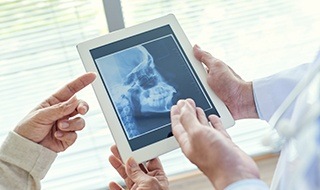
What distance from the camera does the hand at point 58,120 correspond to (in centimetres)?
94

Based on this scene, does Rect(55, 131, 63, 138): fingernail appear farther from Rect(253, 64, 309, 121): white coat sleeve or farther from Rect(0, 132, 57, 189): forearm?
Rect(253, 64, 309, 121): white coat sleeve

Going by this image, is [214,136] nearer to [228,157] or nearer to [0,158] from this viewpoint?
[228,157]

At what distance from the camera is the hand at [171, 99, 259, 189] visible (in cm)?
70

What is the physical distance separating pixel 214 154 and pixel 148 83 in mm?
294

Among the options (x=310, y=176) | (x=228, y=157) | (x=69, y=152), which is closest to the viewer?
(x=310, y=176)

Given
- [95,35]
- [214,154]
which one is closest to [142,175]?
[214,154]

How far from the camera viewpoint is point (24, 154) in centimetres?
98

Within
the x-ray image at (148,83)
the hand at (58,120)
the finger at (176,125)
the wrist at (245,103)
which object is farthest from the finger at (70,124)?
the wrist at (245,103)

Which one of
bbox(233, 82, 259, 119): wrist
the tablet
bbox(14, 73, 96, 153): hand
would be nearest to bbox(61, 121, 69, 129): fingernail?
bbox(14, 73, 96, 153): hand

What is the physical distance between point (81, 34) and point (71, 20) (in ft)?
0.19

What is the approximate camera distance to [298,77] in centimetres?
102

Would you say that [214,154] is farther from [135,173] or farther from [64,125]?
[64,125]

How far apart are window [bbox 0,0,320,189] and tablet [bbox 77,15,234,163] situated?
37 centimetres

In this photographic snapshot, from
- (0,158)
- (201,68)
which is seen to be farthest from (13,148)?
(201,68)
